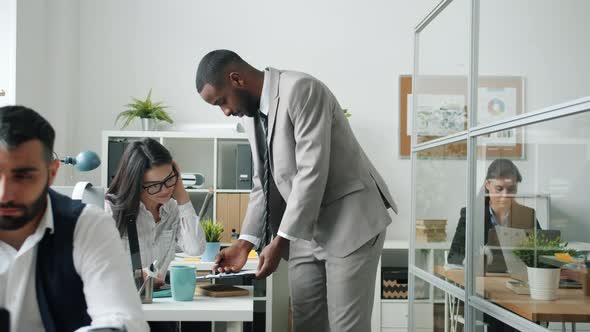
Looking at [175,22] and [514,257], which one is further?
[175,22]

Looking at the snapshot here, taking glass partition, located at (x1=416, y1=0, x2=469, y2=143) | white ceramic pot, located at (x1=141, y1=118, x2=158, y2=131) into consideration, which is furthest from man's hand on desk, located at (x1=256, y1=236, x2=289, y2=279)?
white ceramic pot, located at (x1=141, y1=118, x2=158, y2=131)

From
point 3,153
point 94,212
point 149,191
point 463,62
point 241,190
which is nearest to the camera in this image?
point 3,153

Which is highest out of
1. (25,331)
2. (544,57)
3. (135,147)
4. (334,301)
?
(544,57)

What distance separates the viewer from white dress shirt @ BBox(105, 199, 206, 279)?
8.11 feet

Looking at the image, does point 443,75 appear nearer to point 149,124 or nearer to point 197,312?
point 197,312

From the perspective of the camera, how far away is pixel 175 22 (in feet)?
16.8

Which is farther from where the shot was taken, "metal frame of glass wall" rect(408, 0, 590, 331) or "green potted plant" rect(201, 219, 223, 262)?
"green potted plant" rect(201, 219, 223, 262)

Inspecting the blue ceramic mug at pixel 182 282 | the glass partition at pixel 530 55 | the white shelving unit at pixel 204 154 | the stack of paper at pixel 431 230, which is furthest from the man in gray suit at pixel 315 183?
the white shelving unit at pixel 204 154

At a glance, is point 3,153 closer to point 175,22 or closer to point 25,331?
point 25,331

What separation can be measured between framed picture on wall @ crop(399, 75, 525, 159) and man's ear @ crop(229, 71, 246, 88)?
2.82 ft

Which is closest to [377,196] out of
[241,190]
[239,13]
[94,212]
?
[94,212]

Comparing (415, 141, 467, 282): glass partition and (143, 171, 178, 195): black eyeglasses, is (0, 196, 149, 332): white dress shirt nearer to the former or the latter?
(143, 171, 178, 195): black eyeglasses

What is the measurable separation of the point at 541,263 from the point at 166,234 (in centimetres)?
137

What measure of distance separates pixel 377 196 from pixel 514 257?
1.70 ft
